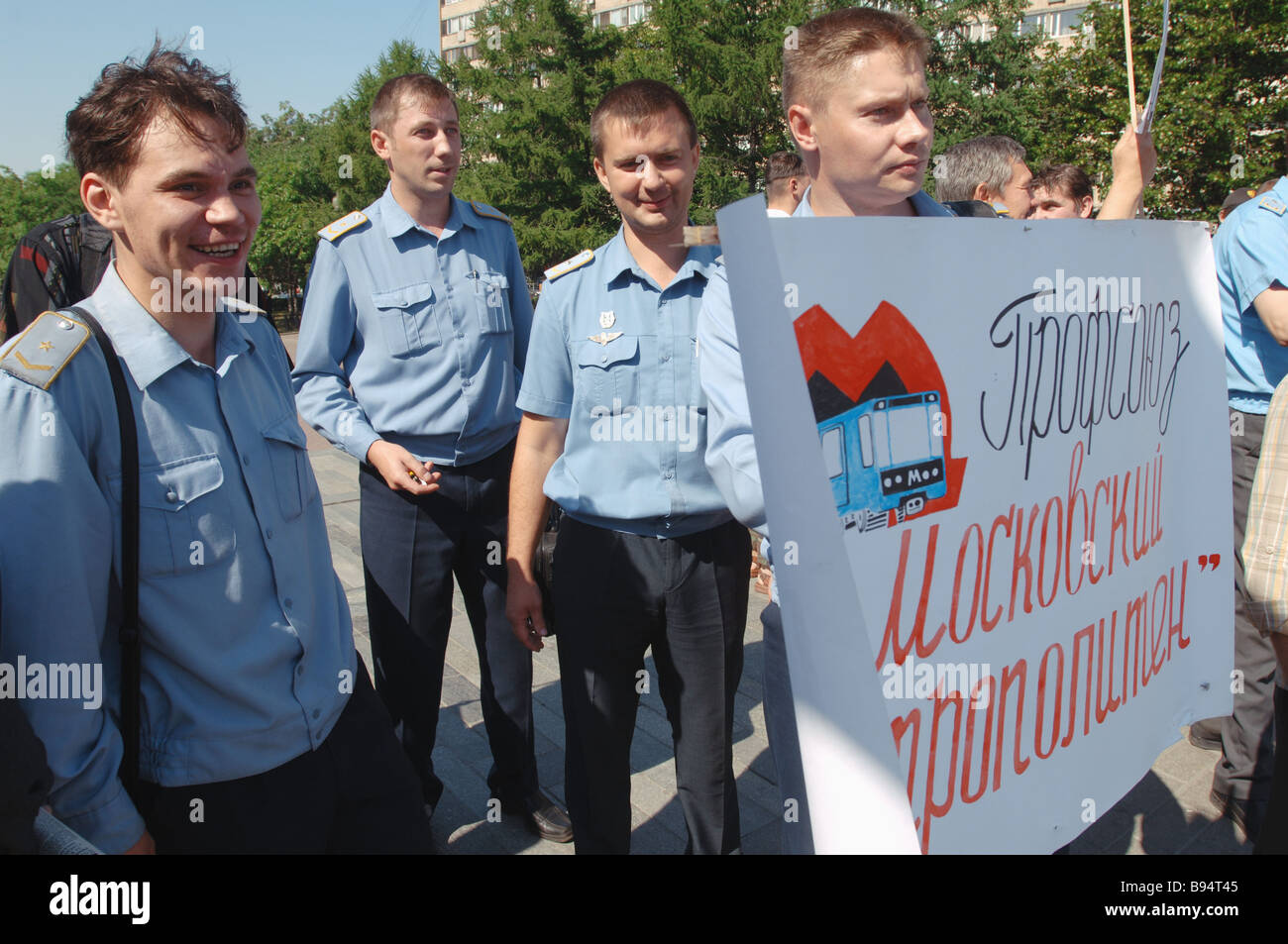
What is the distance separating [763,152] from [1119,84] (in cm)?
1369

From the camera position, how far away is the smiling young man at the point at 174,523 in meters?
1.45

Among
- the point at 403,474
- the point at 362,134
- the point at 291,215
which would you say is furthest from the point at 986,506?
the point at 362,134

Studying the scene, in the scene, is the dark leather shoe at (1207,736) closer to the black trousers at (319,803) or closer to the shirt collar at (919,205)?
the shirt collar at (919,205)

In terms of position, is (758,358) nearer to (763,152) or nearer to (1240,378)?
(1240,378)

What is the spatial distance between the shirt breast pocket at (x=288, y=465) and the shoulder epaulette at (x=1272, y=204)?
293 centimetres

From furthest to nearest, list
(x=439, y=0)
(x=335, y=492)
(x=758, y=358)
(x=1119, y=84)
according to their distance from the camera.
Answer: (x=439, y=0)
(x=1119, y=84)
(x=335, y=492)
(x=758, y=358)

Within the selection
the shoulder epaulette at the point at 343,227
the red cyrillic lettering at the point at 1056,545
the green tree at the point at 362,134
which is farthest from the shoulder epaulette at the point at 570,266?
the green tree at the point at 362,134

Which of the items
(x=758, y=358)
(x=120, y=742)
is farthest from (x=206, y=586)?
(x=758, y=358)

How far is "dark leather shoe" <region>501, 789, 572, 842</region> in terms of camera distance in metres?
3.07

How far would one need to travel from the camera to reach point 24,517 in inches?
55.9

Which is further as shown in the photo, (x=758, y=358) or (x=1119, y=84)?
(x=1119, y=84)

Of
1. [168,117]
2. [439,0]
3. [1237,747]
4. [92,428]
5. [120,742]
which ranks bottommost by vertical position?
[1237,747]

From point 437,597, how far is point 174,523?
1.46 m

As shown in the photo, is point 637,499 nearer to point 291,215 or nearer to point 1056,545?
point 1056,545
